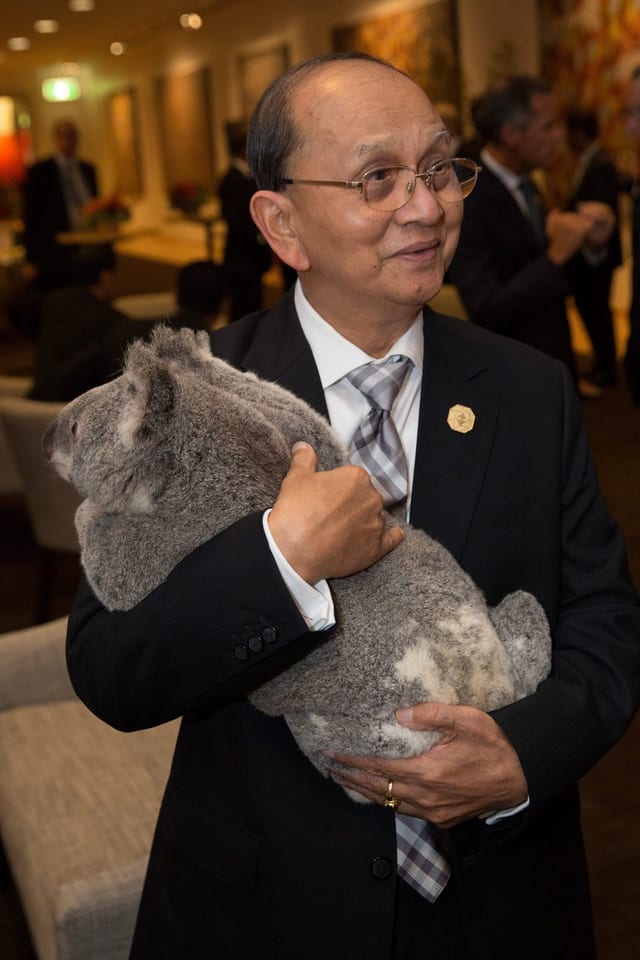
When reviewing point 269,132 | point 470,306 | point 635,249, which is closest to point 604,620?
point 269,132

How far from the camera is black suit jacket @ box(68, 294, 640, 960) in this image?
1.29 meters

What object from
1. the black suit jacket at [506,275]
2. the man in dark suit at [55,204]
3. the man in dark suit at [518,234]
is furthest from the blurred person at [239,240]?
the black suit jacket at [506,275]

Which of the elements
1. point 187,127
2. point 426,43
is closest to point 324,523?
point 426,43

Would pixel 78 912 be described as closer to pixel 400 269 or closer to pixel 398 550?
pixel 398 550

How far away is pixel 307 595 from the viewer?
4.07 feet

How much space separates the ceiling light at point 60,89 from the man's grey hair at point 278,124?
93.2 feet

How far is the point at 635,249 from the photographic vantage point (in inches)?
196

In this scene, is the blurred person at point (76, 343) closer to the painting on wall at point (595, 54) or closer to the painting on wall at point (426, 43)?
the painting on wall at point (595, 54)

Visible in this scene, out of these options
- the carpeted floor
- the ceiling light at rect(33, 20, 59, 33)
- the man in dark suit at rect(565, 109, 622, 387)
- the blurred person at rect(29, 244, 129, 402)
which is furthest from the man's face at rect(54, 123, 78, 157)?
the ceiling light at rect(33, 20, 59, 33)

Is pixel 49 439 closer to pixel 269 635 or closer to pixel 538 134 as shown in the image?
pixel 269 635

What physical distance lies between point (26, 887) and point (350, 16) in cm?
1507

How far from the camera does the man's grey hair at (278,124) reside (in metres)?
1.47

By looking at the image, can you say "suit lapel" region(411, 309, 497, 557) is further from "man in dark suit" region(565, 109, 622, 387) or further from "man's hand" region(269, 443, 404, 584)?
"man in dark suit" region(565, 109, 622, 387)

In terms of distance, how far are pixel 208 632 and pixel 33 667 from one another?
1937mm
